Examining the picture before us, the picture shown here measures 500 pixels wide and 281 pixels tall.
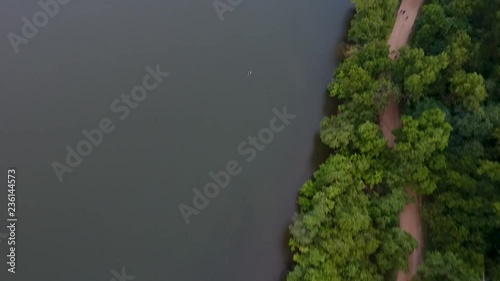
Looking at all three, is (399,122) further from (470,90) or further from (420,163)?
(470,90)

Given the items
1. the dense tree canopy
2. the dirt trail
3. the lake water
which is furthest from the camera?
the lake water

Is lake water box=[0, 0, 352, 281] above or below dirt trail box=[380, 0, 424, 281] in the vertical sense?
above

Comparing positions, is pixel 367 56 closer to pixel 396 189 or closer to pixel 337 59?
pixel 337 59

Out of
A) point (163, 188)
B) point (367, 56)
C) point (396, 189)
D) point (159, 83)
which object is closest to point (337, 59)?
point (367, 56)

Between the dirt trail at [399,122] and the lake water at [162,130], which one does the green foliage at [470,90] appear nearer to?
the dirt trail at [399,122]

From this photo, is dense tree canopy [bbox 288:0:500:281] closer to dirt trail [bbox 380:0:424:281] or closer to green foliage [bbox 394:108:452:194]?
green foliage [bbox 394:108:452:194]

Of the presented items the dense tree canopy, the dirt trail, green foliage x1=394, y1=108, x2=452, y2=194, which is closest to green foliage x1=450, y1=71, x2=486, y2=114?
the dense tree canopy

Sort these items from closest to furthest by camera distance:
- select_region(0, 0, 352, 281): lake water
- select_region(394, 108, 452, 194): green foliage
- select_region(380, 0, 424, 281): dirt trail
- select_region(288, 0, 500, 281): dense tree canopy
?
1. select_region(288, 0, 500, 281): dense tree canopy
2. select_region(394, 108, 452, 194): green foliage
3. select_region(380, 0, 424, 281): dirt trail
4. select_region(0, 0, 352, 281): lake water
